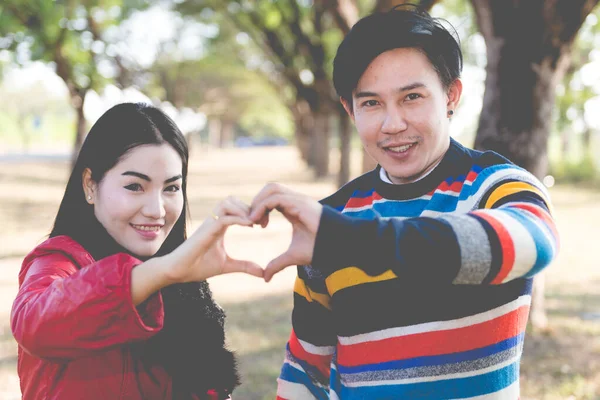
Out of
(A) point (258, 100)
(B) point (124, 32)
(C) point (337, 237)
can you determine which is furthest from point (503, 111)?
(A) point (258, 100)

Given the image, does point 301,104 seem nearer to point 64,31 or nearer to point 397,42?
point 64,31

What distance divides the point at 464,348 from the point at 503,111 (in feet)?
11.9

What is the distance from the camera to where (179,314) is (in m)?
2.08

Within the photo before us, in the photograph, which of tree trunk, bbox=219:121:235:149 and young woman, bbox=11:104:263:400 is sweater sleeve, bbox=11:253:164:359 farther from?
tree trunk, bbox=219:121:235:149

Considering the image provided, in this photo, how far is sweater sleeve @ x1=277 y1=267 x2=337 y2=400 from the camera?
6.40ft

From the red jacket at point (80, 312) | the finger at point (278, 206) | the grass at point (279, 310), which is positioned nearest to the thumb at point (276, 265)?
the finger at point (278, 206)

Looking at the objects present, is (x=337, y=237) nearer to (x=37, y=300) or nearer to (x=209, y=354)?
(x=37, y=300)

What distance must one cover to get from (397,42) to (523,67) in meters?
3.44

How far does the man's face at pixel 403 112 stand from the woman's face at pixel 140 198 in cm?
61

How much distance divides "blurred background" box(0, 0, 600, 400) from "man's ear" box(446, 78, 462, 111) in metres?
0.22

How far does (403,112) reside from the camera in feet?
5.77

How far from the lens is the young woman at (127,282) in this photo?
1.41m

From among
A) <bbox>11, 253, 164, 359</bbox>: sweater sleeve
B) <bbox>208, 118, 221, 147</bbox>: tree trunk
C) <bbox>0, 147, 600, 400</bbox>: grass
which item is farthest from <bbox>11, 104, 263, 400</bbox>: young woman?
<bbox>208, 118, 221, 147</bbox>: tree trunk

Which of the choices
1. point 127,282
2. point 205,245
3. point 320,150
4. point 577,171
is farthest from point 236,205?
point 577,171
